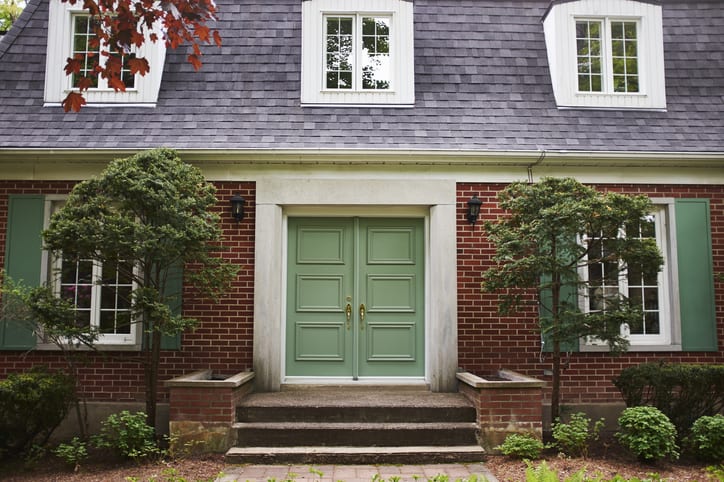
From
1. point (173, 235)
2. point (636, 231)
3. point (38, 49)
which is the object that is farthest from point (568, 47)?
point (38, 49)

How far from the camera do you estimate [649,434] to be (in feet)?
18.6

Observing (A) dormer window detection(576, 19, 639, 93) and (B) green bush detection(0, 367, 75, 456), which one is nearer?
(B) green bush detection(0, 367, 75, 456)

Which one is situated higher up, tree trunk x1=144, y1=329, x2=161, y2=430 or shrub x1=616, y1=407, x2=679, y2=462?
tree trunk x1=144, y1=329, x2=161, y2=430

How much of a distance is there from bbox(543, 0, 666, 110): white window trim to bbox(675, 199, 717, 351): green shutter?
1.59 meters

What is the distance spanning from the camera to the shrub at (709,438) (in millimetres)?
5762

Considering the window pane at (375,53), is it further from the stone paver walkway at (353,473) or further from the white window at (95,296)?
the stone paver walkway at (353,473)

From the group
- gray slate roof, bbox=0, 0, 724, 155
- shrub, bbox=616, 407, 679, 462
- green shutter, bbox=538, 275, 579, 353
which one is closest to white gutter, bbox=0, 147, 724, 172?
gray slate roof, bbox=0, 0, 724, 155

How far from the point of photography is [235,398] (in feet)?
20.4

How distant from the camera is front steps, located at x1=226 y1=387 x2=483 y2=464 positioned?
5742 millimetres

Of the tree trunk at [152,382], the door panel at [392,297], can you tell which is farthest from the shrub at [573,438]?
the tree trunk at [152,382]

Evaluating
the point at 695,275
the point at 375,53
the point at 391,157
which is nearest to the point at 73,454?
the point at 391,157

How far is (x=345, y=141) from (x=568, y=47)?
3389 millimetres

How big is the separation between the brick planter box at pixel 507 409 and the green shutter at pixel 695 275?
2.49 m

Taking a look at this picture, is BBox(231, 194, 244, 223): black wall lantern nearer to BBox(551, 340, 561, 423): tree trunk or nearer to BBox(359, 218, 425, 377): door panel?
BBox(359, 218, 425, 377): door panel
